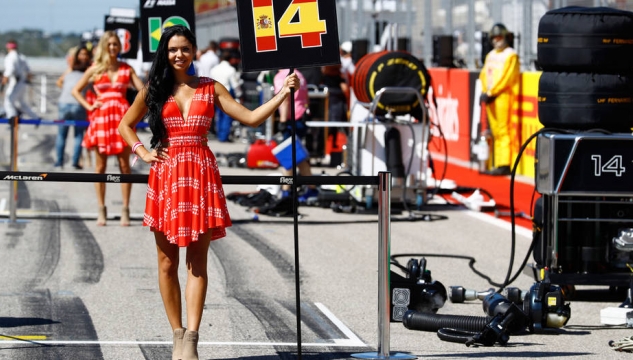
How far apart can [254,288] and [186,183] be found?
3.16 m

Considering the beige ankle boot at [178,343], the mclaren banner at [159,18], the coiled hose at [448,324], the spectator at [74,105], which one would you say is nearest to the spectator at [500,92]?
the spectator at [74,105]

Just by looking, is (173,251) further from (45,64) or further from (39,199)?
(45,64)

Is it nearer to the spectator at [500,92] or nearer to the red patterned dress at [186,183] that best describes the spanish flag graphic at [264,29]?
the red patterned dress at [186,183]

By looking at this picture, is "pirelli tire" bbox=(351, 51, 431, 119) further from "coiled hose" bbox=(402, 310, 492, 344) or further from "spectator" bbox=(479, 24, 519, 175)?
"coiled hose" bbox=(402, 310, 492, 344)

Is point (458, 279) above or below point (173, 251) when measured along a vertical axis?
below

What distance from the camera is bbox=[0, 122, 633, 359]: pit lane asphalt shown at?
7.73m

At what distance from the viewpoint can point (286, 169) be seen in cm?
1444

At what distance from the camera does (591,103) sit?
9461 millimetres

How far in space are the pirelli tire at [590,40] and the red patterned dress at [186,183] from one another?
3604 mm

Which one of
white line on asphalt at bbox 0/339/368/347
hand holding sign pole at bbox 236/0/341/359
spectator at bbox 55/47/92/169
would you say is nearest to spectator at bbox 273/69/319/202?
spectator at bbox 55/47/92/169

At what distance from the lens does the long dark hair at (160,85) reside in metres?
6.96

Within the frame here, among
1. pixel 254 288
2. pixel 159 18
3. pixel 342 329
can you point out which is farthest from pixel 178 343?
pixel 159 18

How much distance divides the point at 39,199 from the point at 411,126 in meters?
4.78

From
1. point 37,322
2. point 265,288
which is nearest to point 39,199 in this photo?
point 265,288
